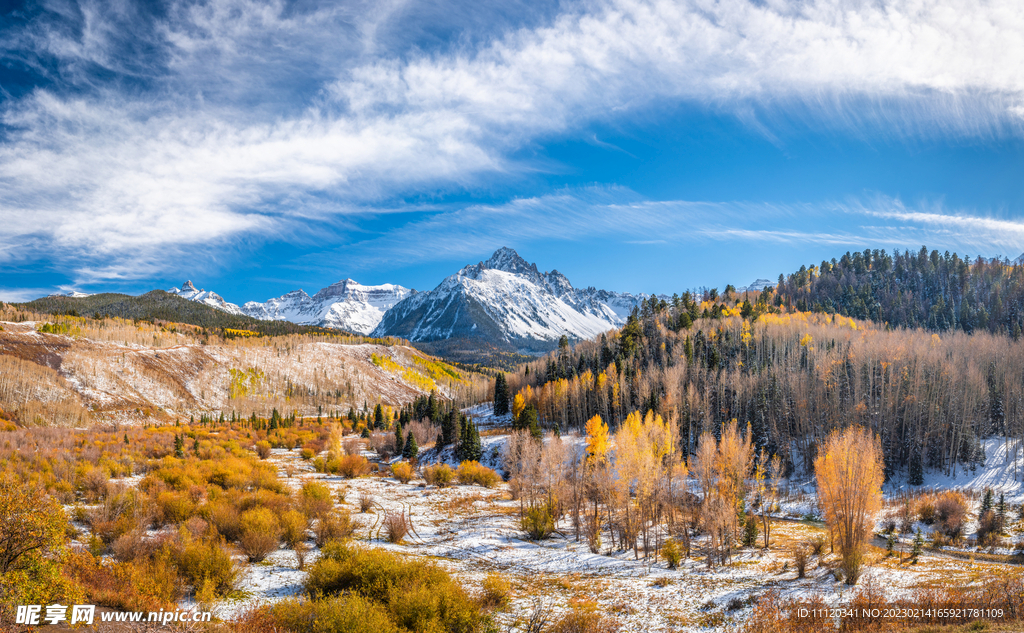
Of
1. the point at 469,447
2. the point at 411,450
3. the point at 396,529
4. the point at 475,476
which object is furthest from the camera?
the point at 411,450

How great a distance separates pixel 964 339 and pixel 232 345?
23788 cm

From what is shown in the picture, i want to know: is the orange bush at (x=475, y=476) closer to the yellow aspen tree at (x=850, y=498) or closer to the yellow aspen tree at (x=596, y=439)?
the yellow aspen tree at (x=596, y=439)

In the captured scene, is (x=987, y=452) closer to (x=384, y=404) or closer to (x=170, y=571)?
(x=170, y=571)

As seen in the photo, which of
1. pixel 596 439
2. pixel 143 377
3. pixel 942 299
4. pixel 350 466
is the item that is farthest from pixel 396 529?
pixel 942 299

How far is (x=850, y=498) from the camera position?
28.4 meters

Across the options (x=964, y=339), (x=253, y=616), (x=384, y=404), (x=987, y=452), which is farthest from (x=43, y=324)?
(x=964, y=339)

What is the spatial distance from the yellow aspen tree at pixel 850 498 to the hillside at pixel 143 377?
105 m

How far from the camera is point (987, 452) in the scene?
69688mm

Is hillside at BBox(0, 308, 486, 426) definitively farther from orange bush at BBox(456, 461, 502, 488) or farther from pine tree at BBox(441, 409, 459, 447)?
orange bush at BBox(456, 461, 502, 488)

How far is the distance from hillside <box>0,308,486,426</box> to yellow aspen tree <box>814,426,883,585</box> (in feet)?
346

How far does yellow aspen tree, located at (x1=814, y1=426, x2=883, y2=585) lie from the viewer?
27.4m

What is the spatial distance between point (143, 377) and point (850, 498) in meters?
166

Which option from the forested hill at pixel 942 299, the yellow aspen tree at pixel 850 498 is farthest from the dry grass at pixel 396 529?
the forested hill at pixel 942 299

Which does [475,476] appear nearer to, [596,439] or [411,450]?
[411,450]
